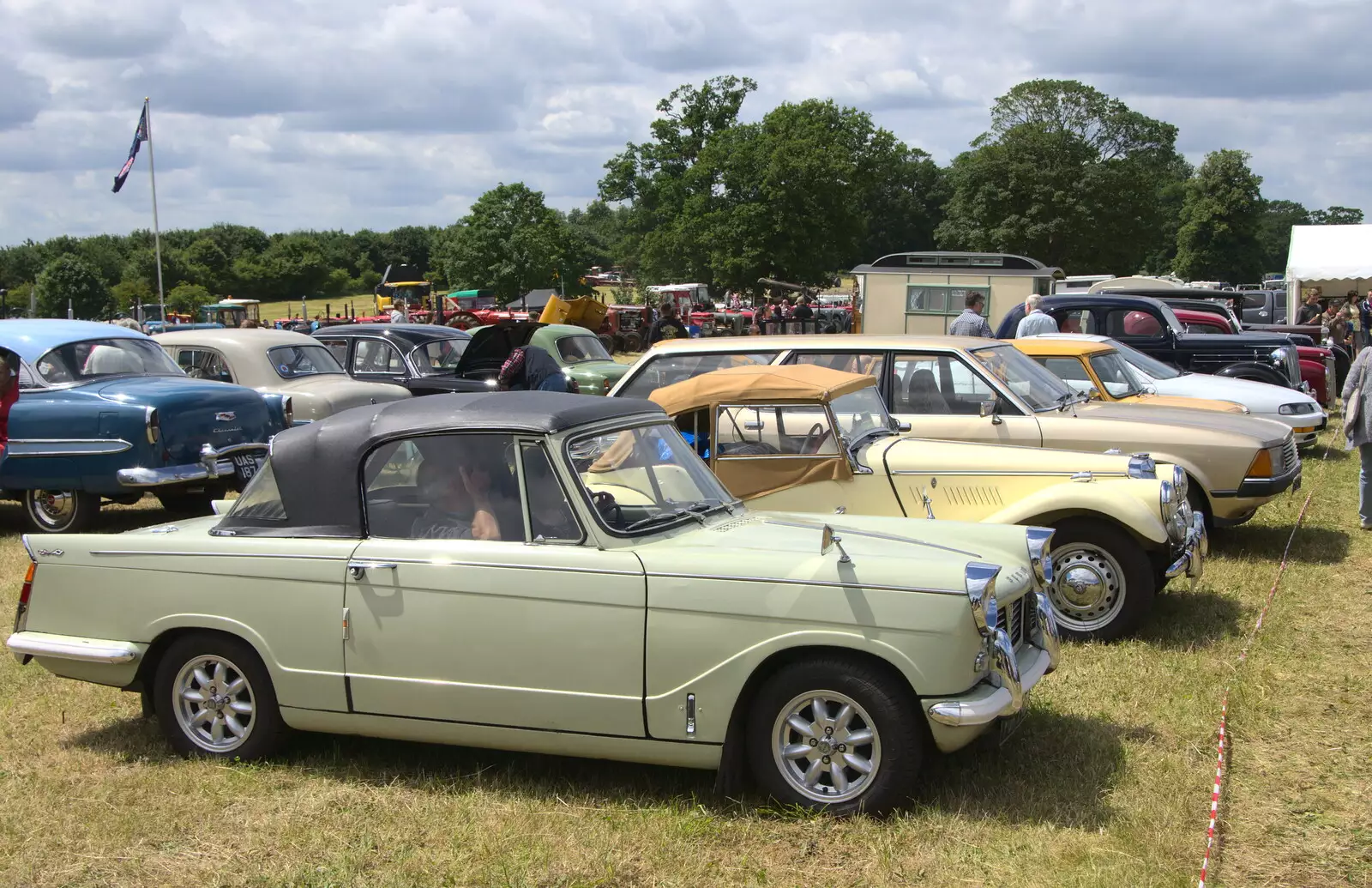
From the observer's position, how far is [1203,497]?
873 cm

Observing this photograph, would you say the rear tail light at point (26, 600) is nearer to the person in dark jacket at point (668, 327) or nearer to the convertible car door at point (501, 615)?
the convertible car door at point (501, 615)

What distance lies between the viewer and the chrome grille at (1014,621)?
4602mm

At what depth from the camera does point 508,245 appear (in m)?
79.9

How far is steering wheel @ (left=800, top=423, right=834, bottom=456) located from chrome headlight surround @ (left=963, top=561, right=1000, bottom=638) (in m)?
2.79

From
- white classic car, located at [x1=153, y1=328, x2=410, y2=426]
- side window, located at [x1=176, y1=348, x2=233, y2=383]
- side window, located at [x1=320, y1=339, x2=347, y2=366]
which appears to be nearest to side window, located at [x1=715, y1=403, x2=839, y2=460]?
white classic car, located at [x1=153, y1=328, x2=410, y2=426]

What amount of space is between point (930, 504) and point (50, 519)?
8017 mm

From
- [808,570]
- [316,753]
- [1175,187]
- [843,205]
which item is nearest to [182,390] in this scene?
[316,753]

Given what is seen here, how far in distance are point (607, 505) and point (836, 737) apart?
4.27 feet

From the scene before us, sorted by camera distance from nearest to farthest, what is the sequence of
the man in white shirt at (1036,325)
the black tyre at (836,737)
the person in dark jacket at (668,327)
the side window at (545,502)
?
the black tyre at (836,737)
the side window at (545,502)
the man in white shirt at (1036,325)
the person in dark jacket at (668,327)

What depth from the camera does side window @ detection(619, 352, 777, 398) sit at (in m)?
9.02

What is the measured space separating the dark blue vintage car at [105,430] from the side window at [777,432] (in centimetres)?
522

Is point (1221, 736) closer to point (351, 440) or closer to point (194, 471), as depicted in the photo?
point (351, 440)

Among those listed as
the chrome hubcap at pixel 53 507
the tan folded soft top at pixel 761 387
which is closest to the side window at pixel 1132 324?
the tan folded soft top at pixel 761 387

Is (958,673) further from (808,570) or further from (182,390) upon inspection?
(182,390)
